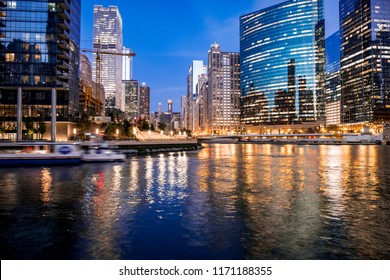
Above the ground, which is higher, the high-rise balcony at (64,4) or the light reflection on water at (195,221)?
the high-rise balcony at (64,4)

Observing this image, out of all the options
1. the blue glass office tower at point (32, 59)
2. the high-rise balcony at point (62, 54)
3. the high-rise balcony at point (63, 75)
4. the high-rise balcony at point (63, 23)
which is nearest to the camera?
the blue glass office tower at point (32, 59)

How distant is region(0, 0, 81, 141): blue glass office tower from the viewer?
10012 cm

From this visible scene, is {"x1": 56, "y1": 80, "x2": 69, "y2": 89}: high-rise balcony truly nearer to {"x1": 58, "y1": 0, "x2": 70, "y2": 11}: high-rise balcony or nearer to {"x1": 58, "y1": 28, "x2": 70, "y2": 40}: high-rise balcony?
{"x1": 58, "y1": 28, "x2": 70, "y2": 40}: high-rise balcony

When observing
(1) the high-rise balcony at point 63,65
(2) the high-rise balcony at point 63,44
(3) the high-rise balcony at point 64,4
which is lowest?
(1) the high-rise balcony at point 63,65

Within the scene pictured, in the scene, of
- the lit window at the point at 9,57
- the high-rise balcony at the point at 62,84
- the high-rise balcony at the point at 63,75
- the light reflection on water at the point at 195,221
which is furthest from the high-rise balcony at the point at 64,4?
the light reflection on water at the point at 195,221

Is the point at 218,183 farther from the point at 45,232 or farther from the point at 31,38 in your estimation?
the point at 31,38

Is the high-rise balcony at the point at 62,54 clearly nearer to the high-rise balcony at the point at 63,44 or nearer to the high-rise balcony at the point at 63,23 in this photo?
the high-rise balcony at the point at 63,44

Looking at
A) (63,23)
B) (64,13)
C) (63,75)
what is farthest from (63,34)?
(63,75)

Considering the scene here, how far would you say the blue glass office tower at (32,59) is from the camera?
100 metres

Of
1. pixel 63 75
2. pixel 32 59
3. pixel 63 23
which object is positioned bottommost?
pixel 63 75

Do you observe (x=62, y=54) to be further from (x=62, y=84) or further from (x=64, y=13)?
(x=64, y=13)

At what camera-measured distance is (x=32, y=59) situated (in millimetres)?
101875

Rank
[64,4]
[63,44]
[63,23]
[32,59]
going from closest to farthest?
[32,59], [64,4], [63,23], [63,44]
